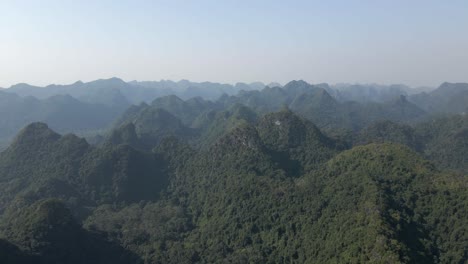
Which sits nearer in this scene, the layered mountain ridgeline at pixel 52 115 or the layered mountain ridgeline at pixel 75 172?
the layered mountain ridgeline at pixel 75 172

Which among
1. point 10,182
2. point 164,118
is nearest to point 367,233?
point 10,182

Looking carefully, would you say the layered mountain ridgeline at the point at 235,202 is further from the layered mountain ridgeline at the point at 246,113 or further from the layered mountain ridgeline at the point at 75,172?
the layered mountain ridgeline at the point at 246,113

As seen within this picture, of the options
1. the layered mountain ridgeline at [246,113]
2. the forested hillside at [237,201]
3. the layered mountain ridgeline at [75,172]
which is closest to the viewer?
the forested hillside at [237,201]

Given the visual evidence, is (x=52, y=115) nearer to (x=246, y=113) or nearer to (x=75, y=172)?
(x=246, y=113)

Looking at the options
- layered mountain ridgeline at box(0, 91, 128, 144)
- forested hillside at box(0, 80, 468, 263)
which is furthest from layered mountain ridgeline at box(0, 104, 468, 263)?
layered mountain ridgeline at box(0, 91, 128, 144)

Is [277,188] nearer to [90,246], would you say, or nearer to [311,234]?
[311,234]

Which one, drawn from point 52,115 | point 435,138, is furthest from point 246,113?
point 52,115

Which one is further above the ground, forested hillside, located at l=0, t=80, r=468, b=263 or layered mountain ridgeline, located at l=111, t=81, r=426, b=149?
layered mountain ridgeline, located at l=111, t=81, r=426, b=149

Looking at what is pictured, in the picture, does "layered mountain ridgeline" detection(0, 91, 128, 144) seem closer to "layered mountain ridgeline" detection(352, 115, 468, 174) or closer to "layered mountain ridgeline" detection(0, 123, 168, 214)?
"layered mountain ridgeline" detection(0, 123, 168, 214)

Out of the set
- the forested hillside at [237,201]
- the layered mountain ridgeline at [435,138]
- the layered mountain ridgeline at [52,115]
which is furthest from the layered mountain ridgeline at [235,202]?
the layered mountain ridgeline at [52,115]
